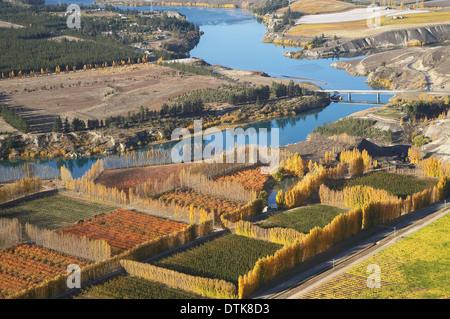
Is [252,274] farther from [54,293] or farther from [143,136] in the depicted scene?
[143,136]

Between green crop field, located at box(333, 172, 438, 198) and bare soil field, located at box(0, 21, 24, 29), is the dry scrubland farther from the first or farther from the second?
green crop field, located at box(333, 172, 438, 198)

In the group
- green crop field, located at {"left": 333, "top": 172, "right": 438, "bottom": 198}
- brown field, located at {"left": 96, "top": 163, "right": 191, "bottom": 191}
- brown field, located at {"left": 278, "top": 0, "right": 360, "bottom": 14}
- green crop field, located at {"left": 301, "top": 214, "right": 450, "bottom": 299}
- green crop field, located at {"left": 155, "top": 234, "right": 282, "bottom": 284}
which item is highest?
brown field, located at {"left": 278, "top": 0, "right": 360, "bottom": 14}

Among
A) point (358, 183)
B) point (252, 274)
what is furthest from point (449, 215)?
point (252, 274)
